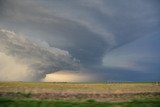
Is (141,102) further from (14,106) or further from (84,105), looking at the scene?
(14,106)

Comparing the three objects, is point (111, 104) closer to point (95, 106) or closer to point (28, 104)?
point (95, 106)

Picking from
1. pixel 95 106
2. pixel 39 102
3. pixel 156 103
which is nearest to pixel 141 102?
pixel 156 103

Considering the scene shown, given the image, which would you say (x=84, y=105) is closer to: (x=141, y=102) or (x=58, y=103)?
(x=58, y=103)

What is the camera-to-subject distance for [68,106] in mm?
51969

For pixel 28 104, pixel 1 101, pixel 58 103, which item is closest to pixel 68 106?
pixel 58 103

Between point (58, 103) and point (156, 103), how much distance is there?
1513 centimetres

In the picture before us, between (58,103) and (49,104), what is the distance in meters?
1.39

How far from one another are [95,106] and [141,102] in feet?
25.2

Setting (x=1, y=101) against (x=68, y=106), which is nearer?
(x=68, y=106)

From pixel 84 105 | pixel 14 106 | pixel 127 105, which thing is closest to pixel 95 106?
pixel 84 105

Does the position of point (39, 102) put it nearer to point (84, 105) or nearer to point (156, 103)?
point (84, 105)

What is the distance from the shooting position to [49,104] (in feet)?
175

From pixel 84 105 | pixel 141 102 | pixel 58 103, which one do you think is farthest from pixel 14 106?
pixel 141 102

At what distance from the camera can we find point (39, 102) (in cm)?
5419
